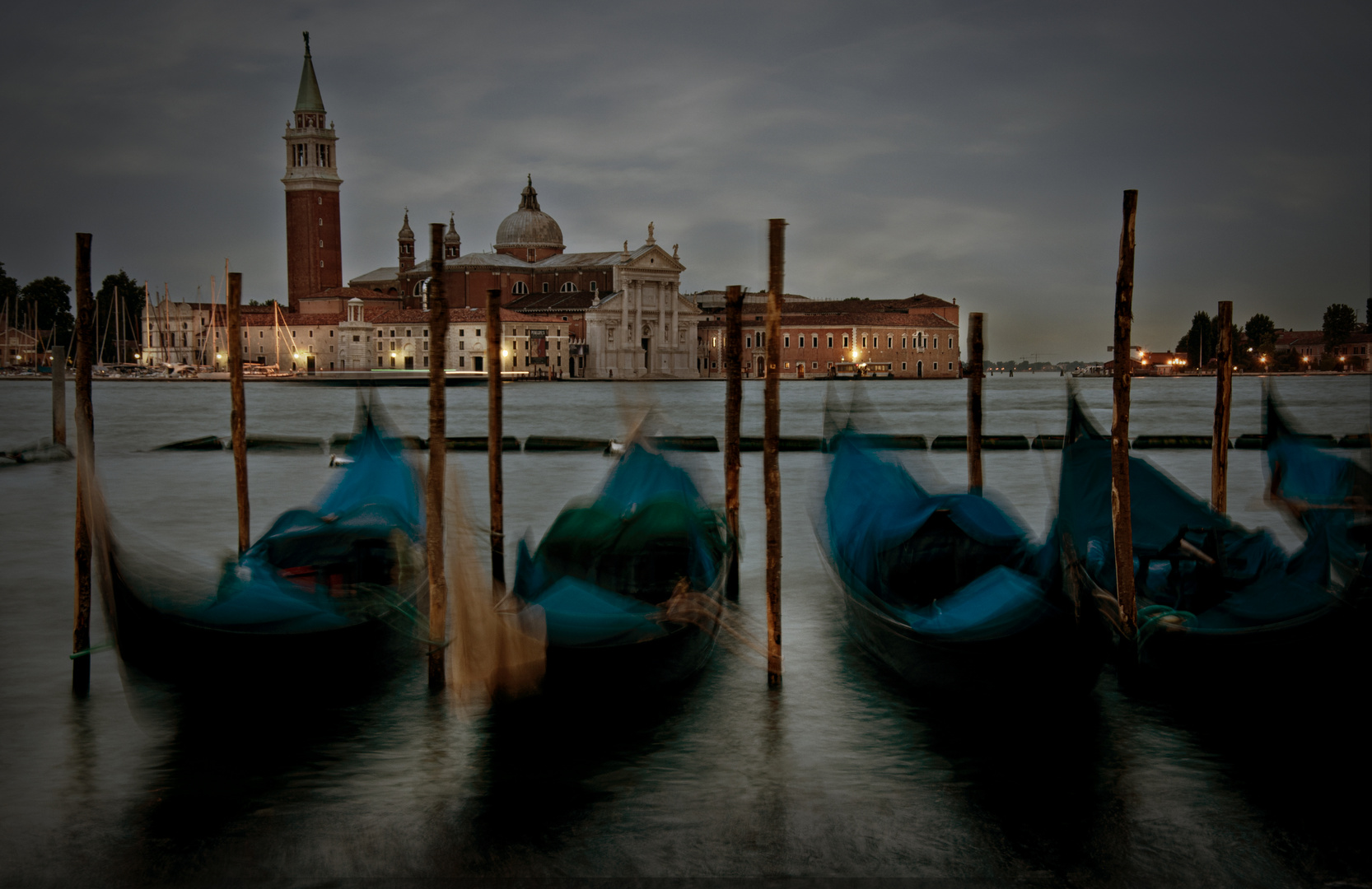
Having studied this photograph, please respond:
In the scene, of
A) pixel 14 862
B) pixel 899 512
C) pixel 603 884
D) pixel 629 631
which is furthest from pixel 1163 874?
pixel 14 862

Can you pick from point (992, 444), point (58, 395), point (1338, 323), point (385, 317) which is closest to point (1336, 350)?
point (1338, 323)

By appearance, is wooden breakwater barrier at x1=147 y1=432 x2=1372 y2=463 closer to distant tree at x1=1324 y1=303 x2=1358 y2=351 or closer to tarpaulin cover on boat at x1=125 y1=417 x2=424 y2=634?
tarpaulin cover on boat at x1=125 y1=417 x2=424 y2=634

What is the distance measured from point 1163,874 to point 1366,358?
70535 mm

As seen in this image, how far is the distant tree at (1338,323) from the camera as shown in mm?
58812

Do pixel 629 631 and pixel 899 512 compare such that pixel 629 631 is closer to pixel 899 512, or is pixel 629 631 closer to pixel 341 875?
pixel 341 875

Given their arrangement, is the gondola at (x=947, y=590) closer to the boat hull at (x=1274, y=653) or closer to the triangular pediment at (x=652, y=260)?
the boat hull at (x=1274, y=653)

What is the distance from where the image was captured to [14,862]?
9.55 feet

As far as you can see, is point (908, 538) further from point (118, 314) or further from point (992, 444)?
point (118, 314)

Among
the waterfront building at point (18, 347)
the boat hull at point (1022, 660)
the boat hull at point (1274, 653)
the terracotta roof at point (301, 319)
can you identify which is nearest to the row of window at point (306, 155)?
the terracotta roof at point (301, 319)

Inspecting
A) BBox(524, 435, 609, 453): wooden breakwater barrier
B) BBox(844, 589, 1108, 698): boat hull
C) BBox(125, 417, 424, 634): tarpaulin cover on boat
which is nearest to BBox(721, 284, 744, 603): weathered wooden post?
BBox(125, 417, 424, 634): tarpaulin cover on boat

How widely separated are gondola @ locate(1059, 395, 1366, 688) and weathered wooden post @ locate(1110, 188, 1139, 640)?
0.29ft

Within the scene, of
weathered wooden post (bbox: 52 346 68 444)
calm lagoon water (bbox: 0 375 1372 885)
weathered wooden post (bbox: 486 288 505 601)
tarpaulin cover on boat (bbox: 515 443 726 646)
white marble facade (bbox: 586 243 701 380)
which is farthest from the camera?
white marble facade (bbox: 586 243 701 380)

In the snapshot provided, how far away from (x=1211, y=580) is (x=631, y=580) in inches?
94.4

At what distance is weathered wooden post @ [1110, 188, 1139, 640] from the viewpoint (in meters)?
4.20
